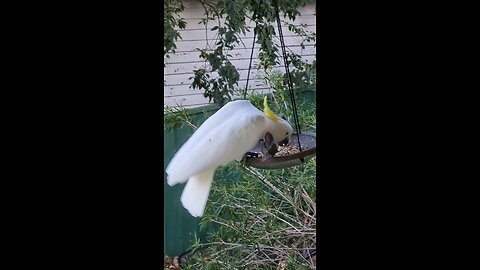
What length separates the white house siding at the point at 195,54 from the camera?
6.04 ft

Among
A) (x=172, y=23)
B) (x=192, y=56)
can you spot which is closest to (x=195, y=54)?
(x=192, y=56)

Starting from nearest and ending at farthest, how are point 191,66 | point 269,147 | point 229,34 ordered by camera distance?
point 269,147
point 229,34
point 191,66

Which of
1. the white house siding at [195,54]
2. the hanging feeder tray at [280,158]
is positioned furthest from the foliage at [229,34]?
the hanging feeder tray at [280,158]

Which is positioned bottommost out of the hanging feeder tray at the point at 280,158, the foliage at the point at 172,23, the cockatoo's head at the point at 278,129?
the hanging feeder tray at the point at 280,158

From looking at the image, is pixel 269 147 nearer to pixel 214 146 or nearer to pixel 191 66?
pixel 214 146

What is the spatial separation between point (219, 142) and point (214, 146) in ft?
0.04

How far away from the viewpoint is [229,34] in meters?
1.70

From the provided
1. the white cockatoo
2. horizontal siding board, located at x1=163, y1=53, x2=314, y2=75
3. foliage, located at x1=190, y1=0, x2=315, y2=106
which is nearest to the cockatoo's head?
the white cockatoo

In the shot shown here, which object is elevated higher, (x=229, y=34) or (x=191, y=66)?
(x=229, y=34)

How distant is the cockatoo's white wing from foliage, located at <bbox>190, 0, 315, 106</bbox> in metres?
0.54

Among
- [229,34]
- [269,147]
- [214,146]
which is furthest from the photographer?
[229,34]

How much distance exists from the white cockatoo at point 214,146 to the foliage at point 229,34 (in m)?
0.52

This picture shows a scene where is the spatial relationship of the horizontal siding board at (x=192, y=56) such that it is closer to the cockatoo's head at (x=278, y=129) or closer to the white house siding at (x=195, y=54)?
the white house siding at (x=195, y=54)
